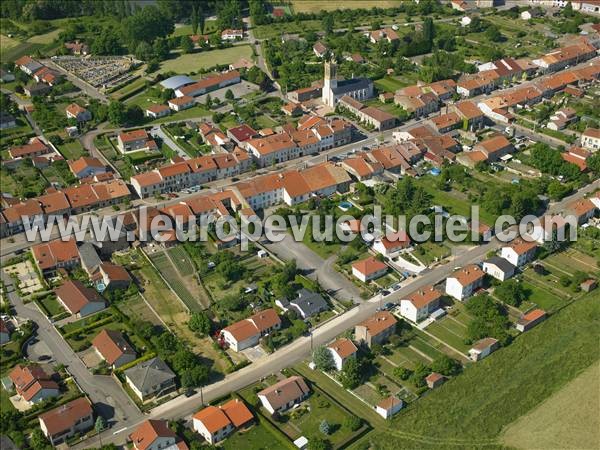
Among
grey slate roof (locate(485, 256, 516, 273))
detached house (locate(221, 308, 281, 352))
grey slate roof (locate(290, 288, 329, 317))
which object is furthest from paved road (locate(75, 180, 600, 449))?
grey slate roof (locate(485, 256, 516, 273))

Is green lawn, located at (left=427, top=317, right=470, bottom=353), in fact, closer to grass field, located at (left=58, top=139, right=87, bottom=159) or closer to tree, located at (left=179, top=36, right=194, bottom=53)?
grass field, located at (left=58, top=139, right=87, bottom=159)

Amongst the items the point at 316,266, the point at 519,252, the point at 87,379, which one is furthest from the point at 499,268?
the point at 87,379

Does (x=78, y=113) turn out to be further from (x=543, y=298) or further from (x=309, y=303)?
(x=543, y=298)

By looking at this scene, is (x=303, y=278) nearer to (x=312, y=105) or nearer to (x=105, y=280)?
(x=105, y=280)

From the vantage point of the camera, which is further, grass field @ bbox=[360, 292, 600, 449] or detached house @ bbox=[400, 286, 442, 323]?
detached house @ bbox=[400, 286, 442, 323]

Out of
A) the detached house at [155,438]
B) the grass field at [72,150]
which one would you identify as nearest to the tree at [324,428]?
the detached house at [155,438]
